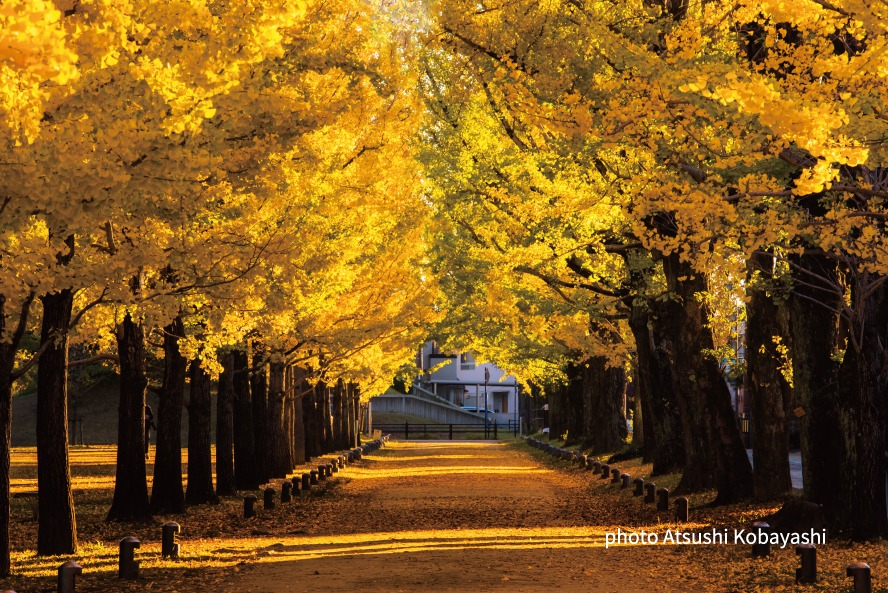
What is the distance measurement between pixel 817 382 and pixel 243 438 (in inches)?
640

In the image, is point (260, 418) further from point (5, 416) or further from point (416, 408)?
point (416, 408)

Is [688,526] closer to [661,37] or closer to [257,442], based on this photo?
[661,37]

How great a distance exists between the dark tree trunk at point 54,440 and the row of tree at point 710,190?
262 inches

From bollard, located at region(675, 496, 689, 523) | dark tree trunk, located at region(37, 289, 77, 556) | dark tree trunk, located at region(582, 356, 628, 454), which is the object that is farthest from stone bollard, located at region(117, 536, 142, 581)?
dark tree trunk, located at region(582, 356, 628, 454)

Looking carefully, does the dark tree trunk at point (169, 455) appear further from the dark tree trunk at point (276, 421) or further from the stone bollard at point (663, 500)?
the dark tree trunk at point (276, 421)

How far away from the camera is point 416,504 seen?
24891 millimetres

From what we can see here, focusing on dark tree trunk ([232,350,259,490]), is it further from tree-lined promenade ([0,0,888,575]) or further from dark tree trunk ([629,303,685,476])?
dark tree trunk ([629,303,685,476])

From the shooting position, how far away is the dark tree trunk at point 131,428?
63.1 feet

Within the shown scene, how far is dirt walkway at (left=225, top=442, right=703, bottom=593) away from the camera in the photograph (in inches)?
506

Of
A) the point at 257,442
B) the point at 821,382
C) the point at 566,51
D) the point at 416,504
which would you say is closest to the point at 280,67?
the point at 566,51

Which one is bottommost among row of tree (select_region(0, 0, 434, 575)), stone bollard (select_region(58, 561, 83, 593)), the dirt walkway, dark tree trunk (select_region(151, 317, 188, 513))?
the dirt walkway

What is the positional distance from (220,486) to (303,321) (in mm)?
4466

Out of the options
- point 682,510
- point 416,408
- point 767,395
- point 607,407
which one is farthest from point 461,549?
point 416,408

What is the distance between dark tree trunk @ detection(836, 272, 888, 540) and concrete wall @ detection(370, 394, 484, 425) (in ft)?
301
